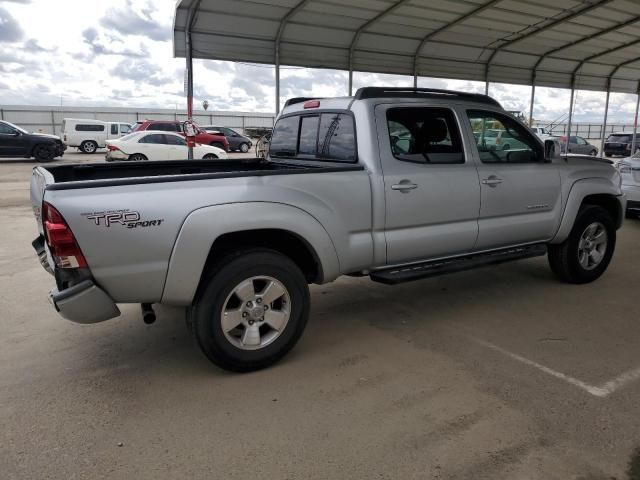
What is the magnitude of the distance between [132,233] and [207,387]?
3.77ft

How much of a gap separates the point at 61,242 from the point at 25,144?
842 inches

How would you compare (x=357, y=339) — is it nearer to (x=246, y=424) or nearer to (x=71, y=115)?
(x=246, y=424)

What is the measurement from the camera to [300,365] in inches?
151

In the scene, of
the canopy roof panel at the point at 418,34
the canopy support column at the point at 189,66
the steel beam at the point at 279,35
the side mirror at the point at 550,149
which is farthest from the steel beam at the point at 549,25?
the canopy support column at the point at 189,66

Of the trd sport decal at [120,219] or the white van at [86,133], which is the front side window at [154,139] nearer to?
the white van at [86,133]

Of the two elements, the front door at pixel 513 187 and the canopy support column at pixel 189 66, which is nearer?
the front door at pixel 513 187

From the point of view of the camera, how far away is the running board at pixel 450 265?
4.20 metres

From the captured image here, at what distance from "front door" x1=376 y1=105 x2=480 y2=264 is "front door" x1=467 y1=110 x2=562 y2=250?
6.6 inches

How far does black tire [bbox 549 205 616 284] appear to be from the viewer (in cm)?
557

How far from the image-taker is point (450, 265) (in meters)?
4.53

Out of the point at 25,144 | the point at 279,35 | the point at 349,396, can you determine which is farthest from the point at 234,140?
the point at 349,396

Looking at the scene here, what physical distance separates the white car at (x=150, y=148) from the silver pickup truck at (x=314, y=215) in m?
14.9

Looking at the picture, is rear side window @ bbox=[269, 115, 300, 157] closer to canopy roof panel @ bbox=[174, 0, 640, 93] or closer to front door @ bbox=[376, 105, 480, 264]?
front door @ bbox=[376, 105, 480, 264]

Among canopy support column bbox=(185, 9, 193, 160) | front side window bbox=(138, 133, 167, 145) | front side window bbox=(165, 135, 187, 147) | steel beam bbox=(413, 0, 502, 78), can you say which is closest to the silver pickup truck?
canopy support column bbox=(185, 9, 193, 160)
